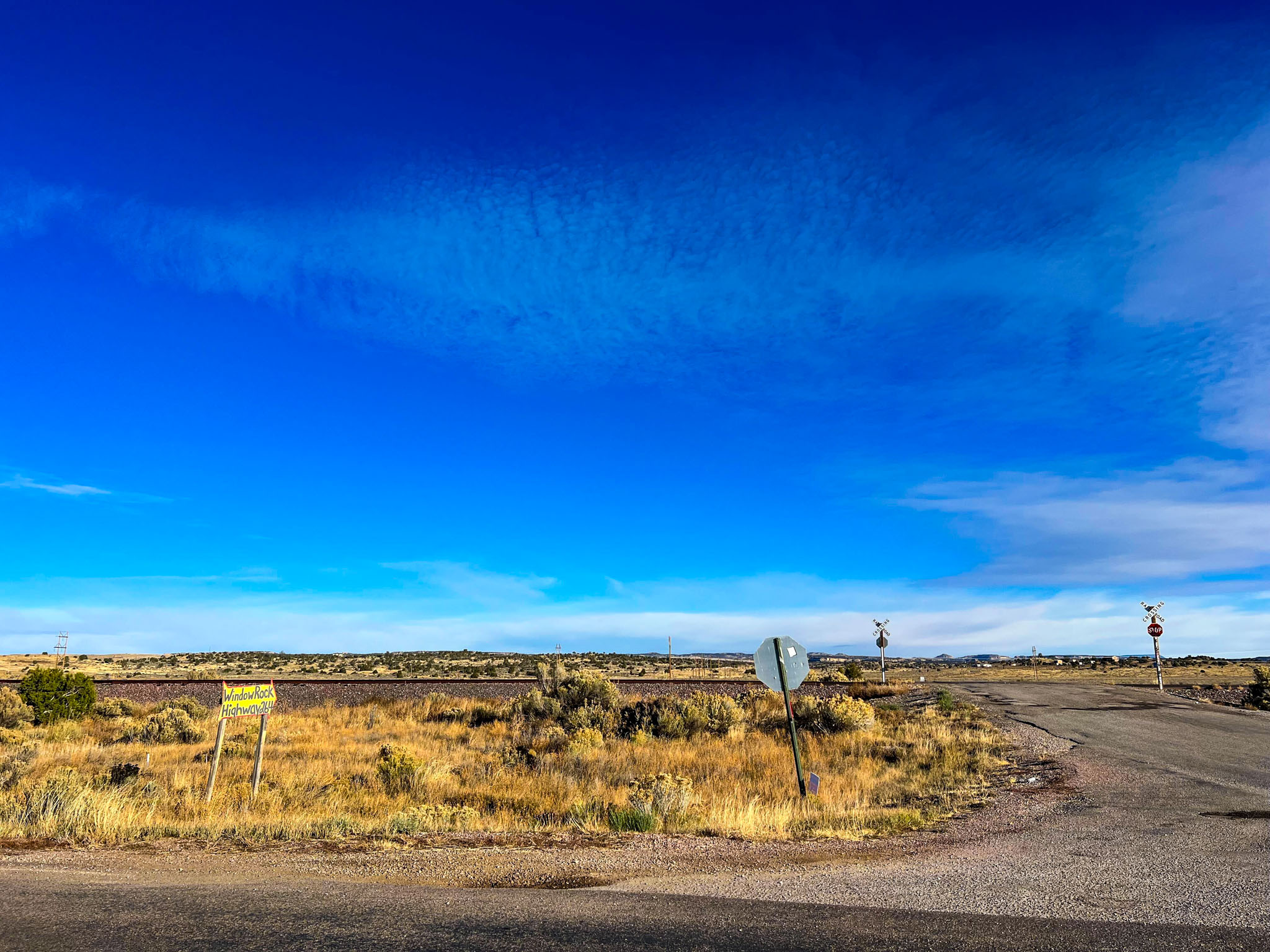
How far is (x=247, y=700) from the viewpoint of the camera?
1476cm

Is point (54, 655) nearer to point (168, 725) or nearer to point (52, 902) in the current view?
point (168, 725)

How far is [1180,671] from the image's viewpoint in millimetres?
81625

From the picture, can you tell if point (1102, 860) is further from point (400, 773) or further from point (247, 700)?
point (247, 700)

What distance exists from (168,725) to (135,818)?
47.3 feet

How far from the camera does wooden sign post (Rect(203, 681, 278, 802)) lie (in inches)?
539

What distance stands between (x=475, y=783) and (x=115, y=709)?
22041 mm

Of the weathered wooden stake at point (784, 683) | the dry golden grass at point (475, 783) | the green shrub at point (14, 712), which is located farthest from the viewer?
the green shrub at point (14, 712)

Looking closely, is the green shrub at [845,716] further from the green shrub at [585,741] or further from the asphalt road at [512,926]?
the asphalt road at [512,926]

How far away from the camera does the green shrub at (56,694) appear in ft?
90.7

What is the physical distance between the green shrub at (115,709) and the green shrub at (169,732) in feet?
19.6

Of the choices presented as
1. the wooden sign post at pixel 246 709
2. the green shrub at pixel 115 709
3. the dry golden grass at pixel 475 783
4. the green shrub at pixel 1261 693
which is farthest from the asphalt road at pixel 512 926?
the green shrub at pixel 1261 693

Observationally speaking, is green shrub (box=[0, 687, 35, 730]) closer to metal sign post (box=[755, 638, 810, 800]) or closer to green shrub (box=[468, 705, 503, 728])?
green shrub (box=[468, 705, 503, 728])

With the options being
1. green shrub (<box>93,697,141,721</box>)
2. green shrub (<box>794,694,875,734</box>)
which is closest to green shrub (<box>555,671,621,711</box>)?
green shrub (<box>794,694,875,734</box>)

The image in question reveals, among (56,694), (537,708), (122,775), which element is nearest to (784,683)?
(122,775)
